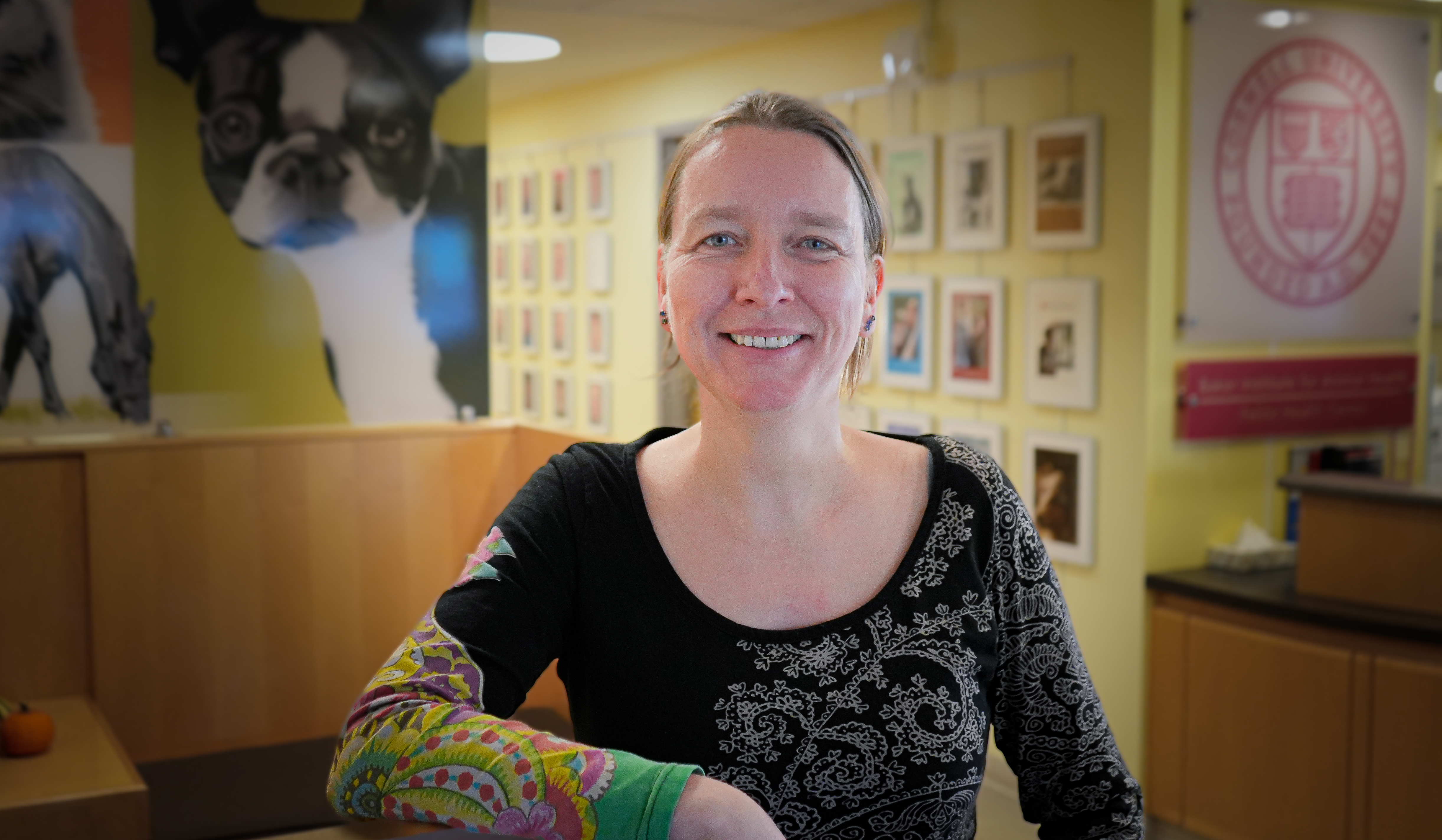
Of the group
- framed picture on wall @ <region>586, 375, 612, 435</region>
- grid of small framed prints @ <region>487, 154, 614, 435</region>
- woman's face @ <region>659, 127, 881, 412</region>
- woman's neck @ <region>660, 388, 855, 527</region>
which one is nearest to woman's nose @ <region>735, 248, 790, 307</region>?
woman's face @ <region>659, 127, 881, 412</region>

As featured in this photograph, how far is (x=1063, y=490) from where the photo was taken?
432 centimetres

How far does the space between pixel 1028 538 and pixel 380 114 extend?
317 cm

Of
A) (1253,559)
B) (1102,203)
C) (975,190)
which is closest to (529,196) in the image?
(975,190)

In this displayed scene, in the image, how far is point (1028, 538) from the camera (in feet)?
4.14

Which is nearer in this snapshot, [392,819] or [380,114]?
[392,819]

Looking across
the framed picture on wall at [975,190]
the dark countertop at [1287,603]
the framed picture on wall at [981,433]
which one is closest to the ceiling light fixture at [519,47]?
the framed picture on wall at [975,190]

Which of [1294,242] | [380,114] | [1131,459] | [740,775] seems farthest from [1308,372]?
[740,775]

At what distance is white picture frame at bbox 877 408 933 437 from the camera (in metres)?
4.90

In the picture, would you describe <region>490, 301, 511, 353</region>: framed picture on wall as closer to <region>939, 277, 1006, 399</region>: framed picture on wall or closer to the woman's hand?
<region>939, 277, 1006, 399</region>: framed picture on wall

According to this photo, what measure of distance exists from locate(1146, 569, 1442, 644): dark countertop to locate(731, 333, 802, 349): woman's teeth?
9.47 feet

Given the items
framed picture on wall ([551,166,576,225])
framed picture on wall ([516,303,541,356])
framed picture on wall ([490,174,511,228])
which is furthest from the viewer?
framed picture on wall ([490,174,511,228])

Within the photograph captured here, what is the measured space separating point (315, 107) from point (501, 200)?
184 inches

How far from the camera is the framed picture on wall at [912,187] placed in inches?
188

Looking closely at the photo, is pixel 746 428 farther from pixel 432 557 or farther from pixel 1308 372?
pixel 1308 372
